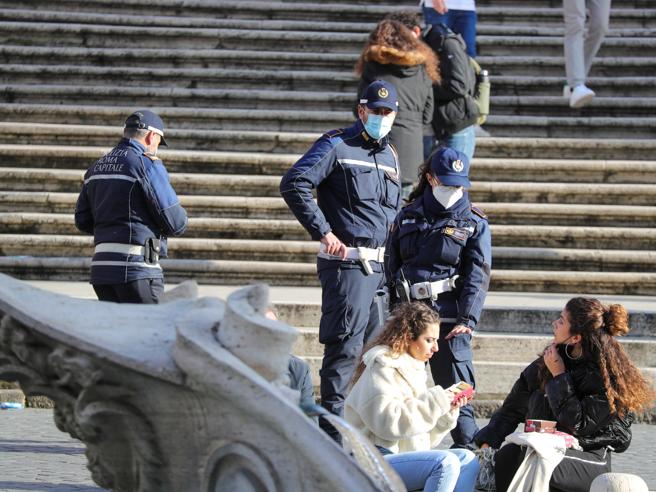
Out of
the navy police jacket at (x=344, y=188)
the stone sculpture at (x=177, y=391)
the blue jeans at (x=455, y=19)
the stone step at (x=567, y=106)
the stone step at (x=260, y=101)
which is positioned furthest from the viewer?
the stone step at (x=567, y=106)

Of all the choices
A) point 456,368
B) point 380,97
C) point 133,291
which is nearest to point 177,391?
point 133,291

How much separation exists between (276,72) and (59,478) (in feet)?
26.3

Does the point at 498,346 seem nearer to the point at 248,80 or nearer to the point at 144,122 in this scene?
the point at 144,122

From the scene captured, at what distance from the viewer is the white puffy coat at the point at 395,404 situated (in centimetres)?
543

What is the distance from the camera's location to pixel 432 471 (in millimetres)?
5328

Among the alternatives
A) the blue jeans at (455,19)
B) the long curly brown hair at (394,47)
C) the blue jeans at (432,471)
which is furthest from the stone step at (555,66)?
the blue jeans at (432,471)

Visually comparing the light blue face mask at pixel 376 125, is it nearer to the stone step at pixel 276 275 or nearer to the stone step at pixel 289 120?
the stone step at pixel 276 275

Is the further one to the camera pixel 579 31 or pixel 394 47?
pixel 579 31

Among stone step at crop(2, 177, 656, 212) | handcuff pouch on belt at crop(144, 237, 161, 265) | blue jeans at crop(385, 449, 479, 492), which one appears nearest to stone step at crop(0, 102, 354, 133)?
A: stone step at crop(2, 177, 656, 212)

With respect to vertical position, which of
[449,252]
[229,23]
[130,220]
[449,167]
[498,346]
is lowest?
[498,346]

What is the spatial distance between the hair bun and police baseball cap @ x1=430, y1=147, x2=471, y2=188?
132 centimetres

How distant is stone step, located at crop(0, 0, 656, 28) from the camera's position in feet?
49.0

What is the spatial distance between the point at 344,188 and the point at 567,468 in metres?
2.20

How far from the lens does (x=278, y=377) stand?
3.22m
